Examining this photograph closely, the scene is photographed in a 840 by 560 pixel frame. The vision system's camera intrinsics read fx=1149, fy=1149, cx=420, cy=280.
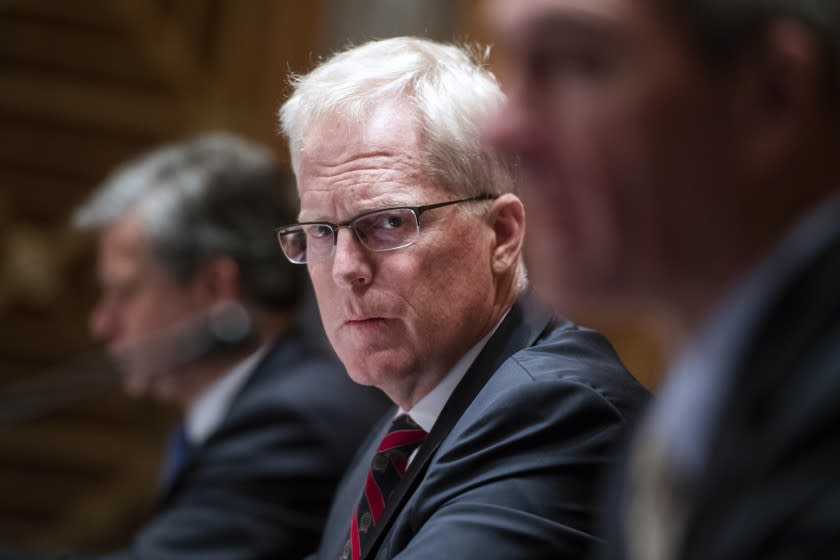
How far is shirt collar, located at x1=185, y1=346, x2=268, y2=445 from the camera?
3.08m

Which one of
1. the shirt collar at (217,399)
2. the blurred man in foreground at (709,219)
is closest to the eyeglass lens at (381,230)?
the blurred man in foreground at (709,219)

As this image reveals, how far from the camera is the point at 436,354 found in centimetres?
185

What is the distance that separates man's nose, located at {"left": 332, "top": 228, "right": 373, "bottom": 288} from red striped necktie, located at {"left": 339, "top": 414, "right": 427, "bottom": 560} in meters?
0.26

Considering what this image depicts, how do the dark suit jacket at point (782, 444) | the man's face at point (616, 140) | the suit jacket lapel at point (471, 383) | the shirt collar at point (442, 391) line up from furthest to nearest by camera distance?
the shirt collar at point (442, 391) < the suit jacket lapel at point (471, 383) < the man's face at point (616, 140) < the dark suit jacket at point (782, 444)

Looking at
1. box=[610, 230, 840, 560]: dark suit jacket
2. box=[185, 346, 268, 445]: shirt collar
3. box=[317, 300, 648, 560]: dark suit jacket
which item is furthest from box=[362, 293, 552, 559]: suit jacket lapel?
box=[185, 346, 268, 445]: shirt collar

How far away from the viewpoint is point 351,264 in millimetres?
1840

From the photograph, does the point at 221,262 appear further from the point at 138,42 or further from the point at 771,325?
the point at 771,325

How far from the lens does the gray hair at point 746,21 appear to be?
0.96 meters

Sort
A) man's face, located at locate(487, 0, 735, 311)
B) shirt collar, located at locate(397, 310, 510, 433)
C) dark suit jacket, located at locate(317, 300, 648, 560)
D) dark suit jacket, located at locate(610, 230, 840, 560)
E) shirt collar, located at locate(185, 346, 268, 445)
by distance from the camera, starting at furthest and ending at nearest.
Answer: shirt collar, located at locate(185, 346, 268, 445), shirt collar, located at locate(397, 310, 510, 433), dark suit jacket, located at locate(317, 300, 648, 560), man's face, located at locate(487, 0, 735, 311), dark suit jacket, located at locate(610, 230, 840, 560)

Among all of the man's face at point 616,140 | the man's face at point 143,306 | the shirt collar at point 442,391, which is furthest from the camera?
the man's face at point 143,306

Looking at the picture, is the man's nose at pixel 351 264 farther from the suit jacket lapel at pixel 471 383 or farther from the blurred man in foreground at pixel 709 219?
the blurred man in foreground at pixel 709 219

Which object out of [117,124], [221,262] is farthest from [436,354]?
[117,124]

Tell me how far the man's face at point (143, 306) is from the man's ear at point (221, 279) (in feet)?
0.09

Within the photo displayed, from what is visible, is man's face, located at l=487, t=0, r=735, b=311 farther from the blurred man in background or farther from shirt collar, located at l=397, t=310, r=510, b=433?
the blurred man in background
